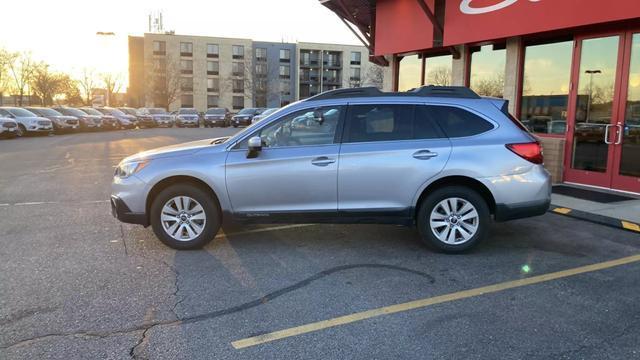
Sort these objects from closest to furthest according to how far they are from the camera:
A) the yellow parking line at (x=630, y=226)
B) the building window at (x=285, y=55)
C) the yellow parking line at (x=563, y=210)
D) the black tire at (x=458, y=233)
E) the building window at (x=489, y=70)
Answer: the black tire at (x=458, y=233)
the yellow parking line at (x=630, y=226)
the yellow parking line at (x=563, y=210)
the building window at (x=489, y=70)
the building window at (x=285, y=55)

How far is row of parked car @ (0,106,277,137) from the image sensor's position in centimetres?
2659

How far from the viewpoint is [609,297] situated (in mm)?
4453

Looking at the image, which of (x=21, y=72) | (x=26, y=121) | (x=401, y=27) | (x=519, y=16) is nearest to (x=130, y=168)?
(x=519, y=16)

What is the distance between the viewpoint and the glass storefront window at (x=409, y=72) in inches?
562

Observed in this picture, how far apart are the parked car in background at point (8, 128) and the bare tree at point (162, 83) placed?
52.8 meters

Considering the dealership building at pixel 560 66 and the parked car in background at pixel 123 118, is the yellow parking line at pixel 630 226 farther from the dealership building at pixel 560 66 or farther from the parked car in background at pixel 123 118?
the parked car in background at pixel 123 118

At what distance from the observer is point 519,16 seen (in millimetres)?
9945

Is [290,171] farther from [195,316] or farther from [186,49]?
[186,49]

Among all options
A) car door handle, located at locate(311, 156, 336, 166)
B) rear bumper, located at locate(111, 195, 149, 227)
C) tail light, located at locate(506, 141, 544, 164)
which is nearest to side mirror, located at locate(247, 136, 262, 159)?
car door handle, located at locate(311, 156, 336, 166)

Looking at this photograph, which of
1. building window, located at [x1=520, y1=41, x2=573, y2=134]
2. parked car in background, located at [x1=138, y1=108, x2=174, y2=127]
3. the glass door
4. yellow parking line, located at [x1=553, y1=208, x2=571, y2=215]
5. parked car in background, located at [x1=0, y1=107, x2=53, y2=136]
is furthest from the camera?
parked car in background, located at [x1=138, y1=108, x2=174, y2=127]

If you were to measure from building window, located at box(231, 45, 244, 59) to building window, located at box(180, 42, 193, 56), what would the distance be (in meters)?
6.43

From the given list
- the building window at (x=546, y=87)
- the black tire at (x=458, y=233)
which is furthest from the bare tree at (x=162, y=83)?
the black tire at (x=458, y=233)

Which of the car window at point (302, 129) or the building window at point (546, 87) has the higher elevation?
the building window at point (546, 87)

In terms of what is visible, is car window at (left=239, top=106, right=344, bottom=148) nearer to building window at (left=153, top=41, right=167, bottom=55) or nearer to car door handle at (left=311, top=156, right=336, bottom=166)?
car door handle at (left=311, top=156, right=336, bottom=166)
